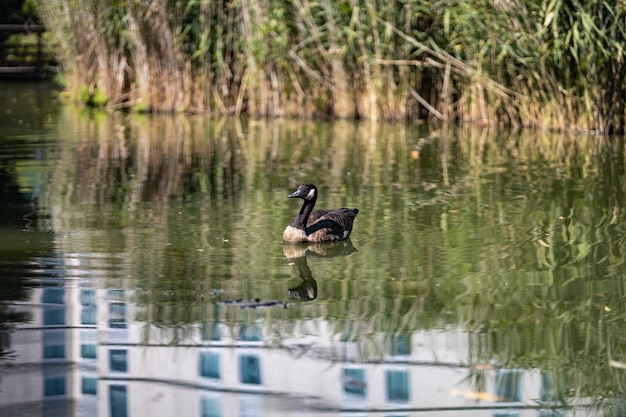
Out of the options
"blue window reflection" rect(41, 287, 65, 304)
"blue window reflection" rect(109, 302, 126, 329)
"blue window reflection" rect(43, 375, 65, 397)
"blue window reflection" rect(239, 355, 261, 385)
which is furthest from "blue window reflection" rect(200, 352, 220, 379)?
"blue window reflection" rect(41, 287, 65, 304)

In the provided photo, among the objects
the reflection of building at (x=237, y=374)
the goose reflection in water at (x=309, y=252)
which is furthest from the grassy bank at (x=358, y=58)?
the reflection of building at (x=237, y=374)

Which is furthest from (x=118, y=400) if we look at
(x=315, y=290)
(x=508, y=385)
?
(x=315, y=290)

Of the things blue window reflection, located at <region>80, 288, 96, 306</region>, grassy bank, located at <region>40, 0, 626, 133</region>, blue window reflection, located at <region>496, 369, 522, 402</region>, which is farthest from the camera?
grassy bank, located at <region>40, 0, 626, 133</region>

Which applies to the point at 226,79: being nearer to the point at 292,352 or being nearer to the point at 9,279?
the point at 9,279

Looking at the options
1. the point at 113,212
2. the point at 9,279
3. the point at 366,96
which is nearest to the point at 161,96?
the point at 366,96

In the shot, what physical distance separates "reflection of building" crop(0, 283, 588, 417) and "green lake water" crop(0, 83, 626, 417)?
13mm

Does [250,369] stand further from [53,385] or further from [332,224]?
[332,224]

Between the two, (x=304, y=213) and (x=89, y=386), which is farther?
(x=304, y=213)

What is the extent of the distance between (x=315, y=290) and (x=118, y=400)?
2.13 m

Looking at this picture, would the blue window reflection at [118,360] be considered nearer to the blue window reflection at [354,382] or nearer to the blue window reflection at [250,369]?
the blue window reflection at [250,369]

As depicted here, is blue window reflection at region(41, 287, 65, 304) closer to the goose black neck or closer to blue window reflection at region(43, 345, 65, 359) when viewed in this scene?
blue window reflection at region(43, 345, 65, 359)

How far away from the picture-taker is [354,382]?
18.3 ft

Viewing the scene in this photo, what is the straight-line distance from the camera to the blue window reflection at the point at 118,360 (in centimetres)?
582

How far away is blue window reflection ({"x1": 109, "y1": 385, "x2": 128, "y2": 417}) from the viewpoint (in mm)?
5209
